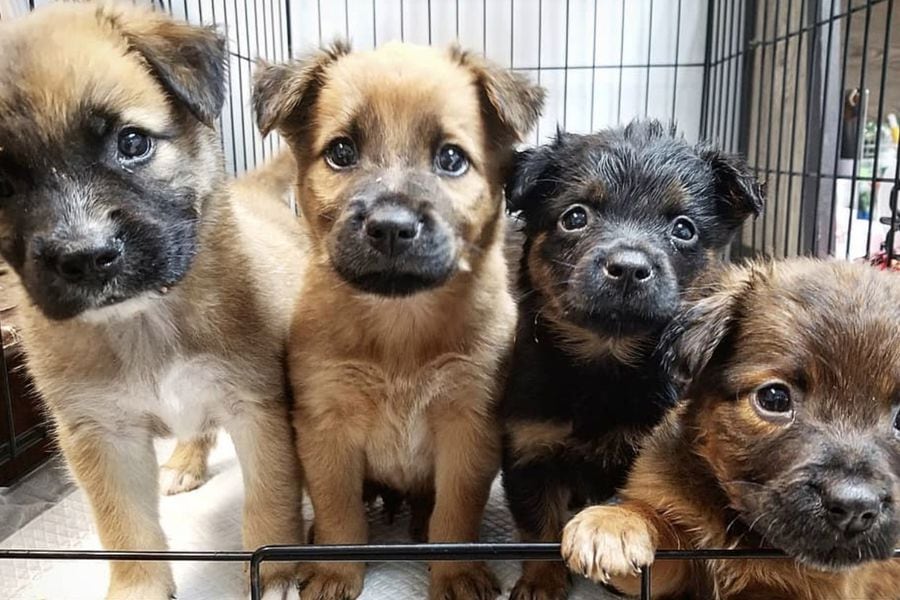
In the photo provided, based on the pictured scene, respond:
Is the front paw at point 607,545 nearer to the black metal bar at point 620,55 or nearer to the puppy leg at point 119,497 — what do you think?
the puppy leg at point 119,497

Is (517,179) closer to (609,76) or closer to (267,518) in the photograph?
(267,518)

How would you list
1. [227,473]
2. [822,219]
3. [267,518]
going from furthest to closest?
[822,219] < [227,473] < [267,518]

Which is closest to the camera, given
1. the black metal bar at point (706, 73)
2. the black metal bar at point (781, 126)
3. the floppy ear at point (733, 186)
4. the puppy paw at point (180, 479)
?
the floppy ear at point (733, 186)

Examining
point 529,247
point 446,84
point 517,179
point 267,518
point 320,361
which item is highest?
point 446,84

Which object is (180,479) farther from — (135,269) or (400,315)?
(135,269)

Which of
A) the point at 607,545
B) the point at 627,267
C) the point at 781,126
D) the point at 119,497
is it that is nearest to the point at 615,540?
the point at 607,545

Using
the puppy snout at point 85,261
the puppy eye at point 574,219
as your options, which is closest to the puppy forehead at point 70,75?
the puppy snout at point 85,261

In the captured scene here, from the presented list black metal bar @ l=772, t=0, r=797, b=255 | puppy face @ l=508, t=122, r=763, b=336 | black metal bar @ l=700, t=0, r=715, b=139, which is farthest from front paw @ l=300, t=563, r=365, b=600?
black metal bar @ l=700, t=0, r=715, b=139

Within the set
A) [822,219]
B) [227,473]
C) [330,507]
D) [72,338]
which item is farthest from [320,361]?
[822,219]
